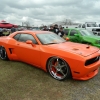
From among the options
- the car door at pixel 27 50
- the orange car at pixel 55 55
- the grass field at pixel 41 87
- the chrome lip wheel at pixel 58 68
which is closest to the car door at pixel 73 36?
the orange car at pixel 55 55

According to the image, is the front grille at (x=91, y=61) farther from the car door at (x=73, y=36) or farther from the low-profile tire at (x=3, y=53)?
the car door at (x=73, y=36)

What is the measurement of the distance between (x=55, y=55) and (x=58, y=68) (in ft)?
1.32

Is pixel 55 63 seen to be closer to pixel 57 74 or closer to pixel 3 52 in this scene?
pixel 57 74

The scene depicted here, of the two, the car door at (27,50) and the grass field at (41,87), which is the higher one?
the car door at (27,50)

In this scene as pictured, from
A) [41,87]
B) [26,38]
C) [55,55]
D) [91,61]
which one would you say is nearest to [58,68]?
[55,55]

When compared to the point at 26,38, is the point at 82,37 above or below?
below

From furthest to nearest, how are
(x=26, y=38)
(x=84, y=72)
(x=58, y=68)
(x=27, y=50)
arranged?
(x=26, y=38) < (x=27, y=50) < (x=58, y=68) < (x=84, y=72)

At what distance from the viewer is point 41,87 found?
3434 mm

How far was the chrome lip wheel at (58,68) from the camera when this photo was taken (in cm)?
376

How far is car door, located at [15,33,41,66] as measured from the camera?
14.0 feet

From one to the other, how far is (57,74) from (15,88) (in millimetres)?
1237

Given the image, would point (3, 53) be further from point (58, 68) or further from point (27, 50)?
point (58, 68)

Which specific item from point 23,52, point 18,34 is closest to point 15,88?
point 23,52

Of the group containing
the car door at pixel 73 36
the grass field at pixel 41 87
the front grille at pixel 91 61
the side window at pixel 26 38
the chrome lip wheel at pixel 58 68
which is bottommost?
the grass field at pixel 41 87
